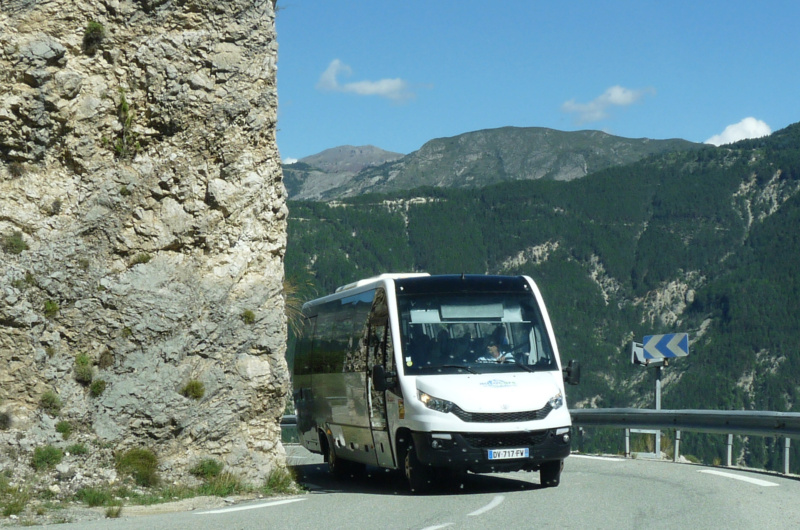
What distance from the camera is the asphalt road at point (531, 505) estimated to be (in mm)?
9828

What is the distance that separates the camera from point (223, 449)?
14102 mm

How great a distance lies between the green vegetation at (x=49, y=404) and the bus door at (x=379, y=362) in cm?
414

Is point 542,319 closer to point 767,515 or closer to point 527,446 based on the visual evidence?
point 527,446

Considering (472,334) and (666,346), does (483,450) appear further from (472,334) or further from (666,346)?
(666,346)

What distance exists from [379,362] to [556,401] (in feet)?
8.16

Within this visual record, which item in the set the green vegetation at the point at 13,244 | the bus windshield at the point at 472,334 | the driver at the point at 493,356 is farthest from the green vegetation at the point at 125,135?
the driver at the point at 493,356

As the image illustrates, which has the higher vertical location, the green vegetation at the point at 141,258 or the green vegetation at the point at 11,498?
the green vegetation at the point at 141,258

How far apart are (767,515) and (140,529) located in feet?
20.0

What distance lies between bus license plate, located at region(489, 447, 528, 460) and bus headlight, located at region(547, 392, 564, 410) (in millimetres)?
690

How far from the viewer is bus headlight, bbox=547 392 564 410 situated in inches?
503

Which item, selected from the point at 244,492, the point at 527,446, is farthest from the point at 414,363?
the point at 244,492

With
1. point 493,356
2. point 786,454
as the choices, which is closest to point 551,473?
point 493,356

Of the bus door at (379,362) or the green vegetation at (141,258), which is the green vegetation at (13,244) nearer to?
the green vegetation at (141,258)

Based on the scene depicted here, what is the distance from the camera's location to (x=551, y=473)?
43.8 ft
